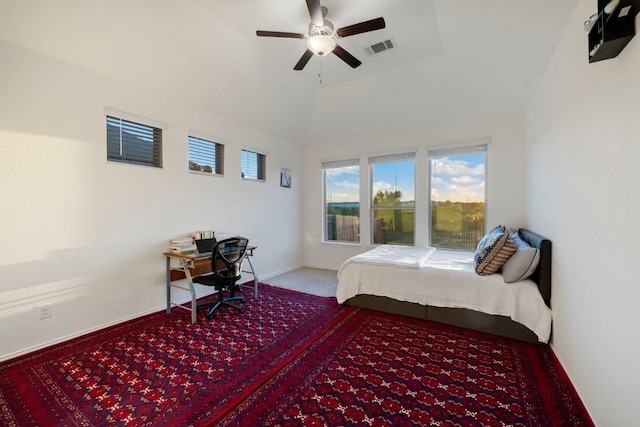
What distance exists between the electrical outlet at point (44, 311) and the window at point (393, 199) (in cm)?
442

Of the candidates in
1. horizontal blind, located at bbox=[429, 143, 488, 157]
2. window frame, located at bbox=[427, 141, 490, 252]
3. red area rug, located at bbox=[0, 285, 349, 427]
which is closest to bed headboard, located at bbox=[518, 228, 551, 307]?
window frame, located at bbox=[427, 141, 490, 252]

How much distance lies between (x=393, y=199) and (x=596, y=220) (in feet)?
11.1

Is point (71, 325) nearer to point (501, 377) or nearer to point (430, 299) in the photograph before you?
point (430, 299)

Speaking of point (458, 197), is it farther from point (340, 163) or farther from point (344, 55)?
point (344, 55)

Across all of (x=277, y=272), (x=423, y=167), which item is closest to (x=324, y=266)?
(x=277, y=272)

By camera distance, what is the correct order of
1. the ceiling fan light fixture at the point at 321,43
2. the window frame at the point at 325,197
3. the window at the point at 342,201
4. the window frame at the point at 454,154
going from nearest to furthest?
the ceiling fan light fixture at the point at 321,43, the window frame at the point at 454,154, the window frame at the point at 325,197, the window at the point at 342,201

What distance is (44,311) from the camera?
8.00ft

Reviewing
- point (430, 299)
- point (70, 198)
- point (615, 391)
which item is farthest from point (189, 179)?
point (615, 391)

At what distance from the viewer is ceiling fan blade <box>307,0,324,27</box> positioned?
2037 millimetres

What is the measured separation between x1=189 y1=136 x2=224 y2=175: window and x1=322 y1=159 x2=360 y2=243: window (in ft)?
7.19

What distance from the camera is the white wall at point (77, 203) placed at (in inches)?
90.0

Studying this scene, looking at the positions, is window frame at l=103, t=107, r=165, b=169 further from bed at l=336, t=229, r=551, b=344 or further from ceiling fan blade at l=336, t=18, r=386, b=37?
bed at l=336, t=229, r=551, b=344

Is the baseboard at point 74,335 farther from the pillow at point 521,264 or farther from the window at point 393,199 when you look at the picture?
the pillow at point 521,264

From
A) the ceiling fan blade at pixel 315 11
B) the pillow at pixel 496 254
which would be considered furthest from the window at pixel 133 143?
the pillow at pixel 496 254
